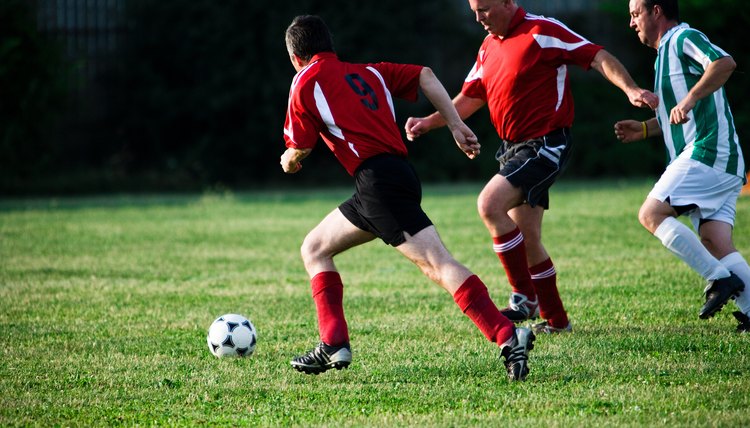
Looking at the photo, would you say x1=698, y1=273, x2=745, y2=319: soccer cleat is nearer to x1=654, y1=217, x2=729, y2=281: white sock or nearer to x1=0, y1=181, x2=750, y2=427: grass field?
x1=654, y1=217, x2=729, y2=281: white sock

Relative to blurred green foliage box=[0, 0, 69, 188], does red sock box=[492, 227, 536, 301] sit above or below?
above

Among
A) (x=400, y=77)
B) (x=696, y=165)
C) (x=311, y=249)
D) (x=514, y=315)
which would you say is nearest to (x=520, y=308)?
(x=514, y=315)

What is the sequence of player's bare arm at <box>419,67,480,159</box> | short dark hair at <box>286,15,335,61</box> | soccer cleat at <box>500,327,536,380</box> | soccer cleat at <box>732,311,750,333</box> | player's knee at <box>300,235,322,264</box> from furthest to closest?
soccer cleat at <box>732,311,750,333</box>
player's knee at <box>300,235,322,264</box>
short dark hair at <box>286,15,335,61</box>
player's bare arm at <box>419,67,480,159</box>
soccer cleat at <box>500,327,536,380</box>

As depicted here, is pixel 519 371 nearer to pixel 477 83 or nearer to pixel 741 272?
pixel 741 272

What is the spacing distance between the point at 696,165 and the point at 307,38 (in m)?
2.37

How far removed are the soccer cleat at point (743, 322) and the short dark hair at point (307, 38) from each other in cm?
290

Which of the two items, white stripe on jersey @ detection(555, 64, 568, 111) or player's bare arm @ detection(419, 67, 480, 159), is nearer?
player's bare arm @ detection(419, 67, 480, 159)

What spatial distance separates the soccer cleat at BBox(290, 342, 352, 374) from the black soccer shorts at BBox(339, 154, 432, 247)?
24.4 inches

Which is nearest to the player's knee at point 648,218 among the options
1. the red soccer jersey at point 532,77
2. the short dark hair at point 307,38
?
the red soccer jersey at point 532,77

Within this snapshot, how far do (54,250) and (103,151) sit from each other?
14.3m

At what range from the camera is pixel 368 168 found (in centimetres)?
496

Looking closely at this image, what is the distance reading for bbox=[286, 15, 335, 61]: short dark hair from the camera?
16.7 ft

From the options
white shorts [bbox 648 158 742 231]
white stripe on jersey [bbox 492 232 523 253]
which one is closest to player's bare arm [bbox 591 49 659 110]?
white shorts [bbox 648 158 742 231]

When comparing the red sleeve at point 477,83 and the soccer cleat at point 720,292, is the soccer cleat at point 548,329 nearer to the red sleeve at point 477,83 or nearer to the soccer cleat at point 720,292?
the soccer cleat at point 720,292
